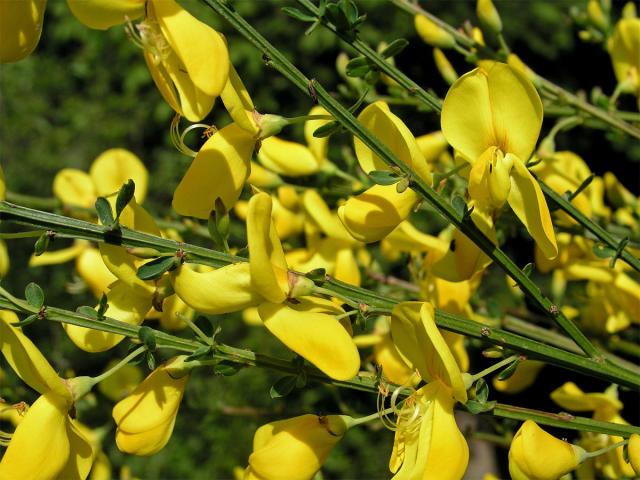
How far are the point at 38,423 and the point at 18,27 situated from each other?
0.29 m

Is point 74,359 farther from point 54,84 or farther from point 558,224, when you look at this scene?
point 558,224

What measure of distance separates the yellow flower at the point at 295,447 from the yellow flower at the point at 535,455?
0.14 meters

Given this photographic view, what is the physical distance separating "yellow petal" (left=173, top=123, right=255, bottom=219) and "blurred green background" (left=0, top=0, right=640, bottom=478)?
5.01 ft

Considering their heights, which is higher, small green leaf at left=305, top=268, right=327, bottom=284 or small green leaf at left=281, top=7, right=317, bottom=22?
small green leaf at left=281, top=7, right=317, bottom=22

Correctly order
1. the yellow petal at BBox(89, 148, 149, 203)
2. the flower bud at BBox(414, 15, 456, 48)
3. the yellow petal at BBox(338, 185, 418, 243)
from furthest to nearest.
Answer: the yellow petal at BBox(89, 148, 149, 203), the flower bud at BBox(414, 15, 456, 48), the yellow petal at BBox(338, 185, 418, 243)

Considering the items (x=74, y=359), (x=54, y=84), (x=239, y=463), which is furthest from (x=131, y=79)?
(x=239, y=463)

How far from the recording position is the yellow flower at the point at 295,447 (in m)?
0.71

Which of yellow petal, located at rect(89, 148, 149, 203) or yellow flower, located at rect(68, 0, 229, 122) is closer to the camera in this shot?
yellow flower, located at rect(68, 0, 229, 122)

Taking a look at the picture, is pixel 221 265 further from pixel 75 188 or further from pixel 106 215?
pixel 75 188

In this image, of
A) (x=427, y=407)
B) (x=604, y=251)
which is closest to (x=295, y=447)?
(x=427, y=407)

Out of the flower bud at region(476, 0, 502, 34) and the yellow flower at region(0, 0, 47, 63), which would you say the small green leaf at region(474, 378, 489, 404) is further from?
the flower bud at region(476, 0, 502, 34)

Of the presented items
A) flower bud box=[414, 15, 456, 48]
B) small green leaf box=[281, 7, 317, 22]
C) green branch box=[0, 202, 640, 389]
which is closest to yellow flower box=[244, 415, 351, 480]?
green branch box=[0, 202, 640, 389]

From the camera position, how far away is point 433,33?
3.49 feet

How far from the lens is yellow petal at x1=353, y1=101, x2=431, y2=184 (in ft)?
2.33
